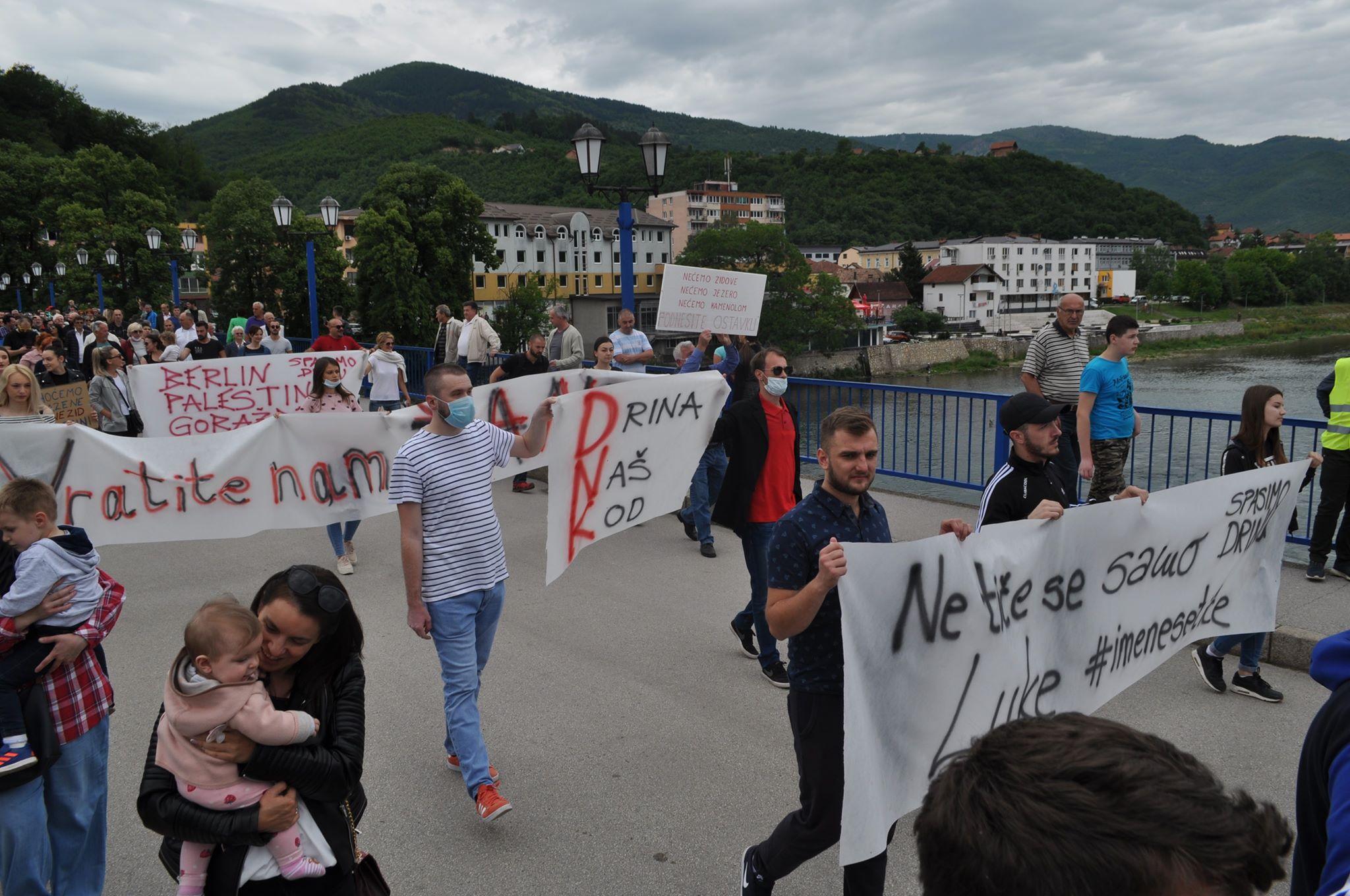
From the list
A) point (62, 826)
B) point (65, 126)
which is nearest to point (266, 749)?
point (62, 826)

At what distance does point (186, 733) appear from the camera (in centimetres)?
232

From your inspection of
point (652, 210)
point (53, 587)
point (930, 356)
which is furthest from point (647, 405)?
point (652, 210)

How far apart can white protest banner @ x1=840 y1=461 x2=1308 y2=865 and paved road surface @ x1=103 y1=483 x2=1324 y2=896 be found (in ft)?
2.38

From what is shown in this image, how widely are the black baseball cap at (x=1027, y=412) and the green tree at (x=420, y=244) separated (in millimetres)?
64930

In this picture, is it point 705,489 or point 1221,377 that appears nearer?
point 705,489

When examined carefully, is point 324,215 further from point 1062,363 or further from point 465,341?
point 1062,363

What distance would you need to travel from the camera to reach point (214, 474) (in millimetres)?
7277

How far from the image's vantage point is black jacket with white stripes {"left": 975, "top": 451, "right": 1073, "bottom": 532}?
4.05 m

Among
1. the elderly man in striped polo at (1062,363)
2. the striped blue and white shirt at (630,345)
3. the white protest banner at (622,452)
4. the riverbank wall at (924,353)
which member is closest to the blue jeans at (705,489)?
the white protest banner at (622,452)

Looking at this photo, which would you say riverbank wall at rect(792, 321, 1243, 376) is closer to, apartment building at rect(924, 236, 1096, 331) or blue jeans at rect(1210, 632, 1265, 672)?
apartment building at rect(924, 236, 1096, 331)

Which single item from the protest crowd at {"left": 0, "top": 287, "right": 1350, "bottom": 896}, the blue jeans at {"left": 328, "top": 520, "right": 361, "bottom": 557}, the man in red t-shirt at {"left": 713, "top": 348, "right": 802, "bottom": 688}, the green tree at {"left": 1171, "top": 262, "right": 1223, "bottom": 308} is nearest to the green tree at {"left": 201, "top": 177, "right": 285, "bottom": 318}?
the blue jeans at {"left": 328, "top": 520, "right": 361, "bottom": 557}

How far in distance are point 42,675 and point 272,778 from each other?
1.37 meters

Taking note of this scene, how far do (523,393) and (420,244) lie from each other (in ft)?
210

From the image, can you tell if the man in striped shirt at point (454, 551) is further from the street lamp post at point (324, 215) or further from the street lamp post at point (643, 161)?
the street lamp post at point (324, 215)
